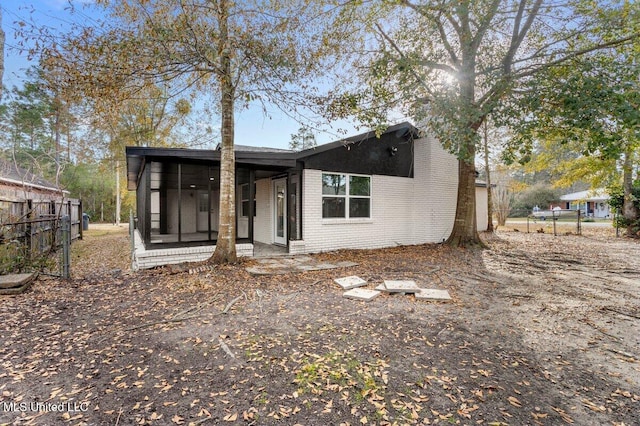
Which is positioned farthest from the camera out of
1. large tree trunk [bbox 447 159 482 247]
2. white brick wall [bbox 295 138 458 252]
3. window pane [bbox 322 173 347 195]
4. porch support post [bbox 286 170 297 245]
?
large tree trunk [bbox 447 159 482 247]

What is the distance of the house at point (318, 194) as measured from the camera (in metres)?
7.53

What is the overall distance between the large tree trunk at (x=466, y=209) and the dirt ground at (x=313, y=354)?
432 centimetres

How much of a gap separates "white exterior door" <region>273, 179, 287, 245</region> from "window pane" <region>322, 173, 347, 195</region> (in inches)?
49.5

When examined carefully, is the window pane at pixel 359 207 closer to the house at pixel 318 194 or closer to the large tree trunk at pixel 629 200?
the house at pixel 318 194

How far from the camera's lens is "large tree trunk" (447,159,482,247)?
33.0 ft

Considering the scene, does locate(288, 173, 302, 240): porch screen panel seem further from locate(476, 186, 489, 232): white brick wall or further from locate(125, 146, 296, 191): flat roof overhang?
locate(476, 186, 489, 232): white brick wall

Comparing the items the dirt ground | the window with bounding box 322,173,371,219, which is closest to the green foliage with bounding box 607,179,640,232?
the dirt ground

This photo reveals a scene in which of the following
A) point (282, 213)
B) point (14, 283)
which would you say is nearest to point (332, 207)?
point (282, 213)

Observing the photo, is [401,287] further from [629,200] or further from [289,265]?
[629,200]

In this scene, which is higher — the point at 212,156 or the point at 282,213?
the point at 212,156

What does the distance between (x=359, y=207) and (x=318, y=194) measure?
169 centimetres

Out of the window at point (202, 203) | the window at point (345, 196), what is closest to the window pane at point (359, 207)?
the window at point (345, 196)

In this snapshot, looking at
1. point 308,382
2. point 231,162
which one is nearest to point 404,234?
point 231,162

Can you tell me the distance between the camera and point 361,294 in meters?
4.98
